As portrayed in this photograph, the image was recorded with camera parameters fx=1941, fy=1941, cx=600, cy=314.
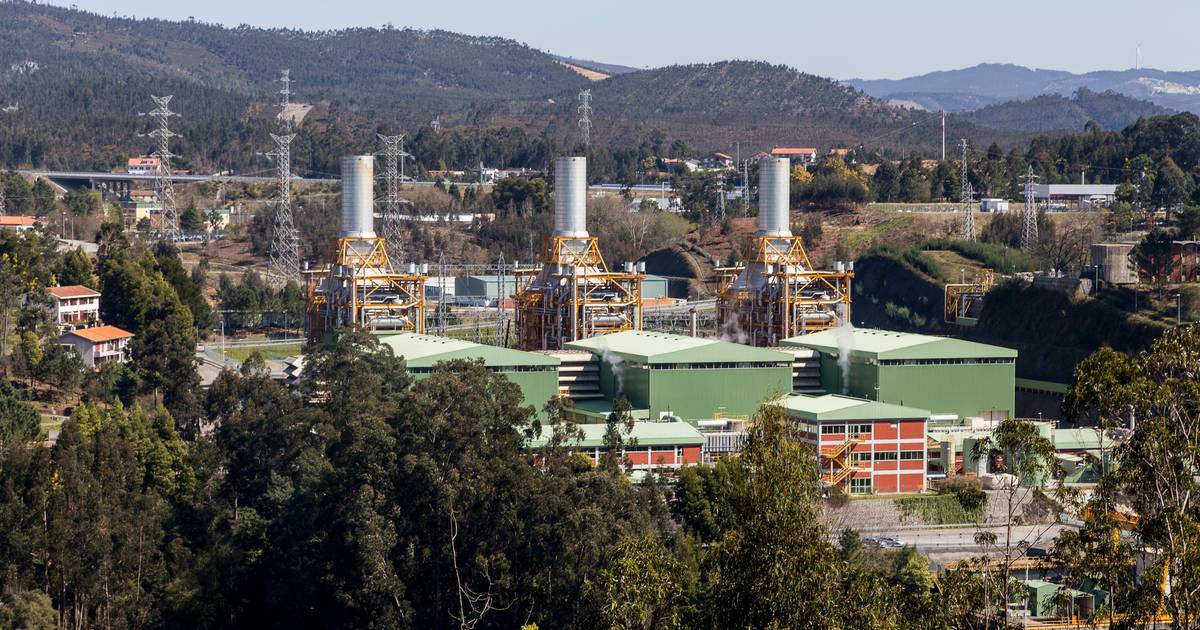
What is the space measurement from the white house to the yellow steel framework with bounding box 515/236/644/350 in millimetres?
11291

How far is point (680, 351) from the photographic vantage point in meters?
45.5

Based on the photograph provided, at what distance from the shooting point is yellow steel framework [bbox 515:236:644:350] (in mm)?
51844

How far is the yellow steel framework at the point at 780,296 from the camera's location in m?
53.6

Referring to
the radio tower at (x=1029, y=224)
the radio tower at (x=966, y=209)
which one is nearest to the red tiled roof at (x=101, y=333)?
the radio tower at (x=966, y=209)

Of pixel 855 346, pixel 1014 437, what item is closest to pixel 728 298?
pixel 855 346

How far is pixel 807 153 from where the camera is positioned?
433ft

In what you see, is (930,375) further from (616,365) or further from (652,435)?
(652,435)

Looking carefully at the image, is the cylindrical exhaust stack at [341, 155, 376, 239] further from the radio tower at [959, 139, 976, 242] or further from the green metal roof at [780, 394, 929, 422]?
the radio tower at [959, 139, 976, 242]

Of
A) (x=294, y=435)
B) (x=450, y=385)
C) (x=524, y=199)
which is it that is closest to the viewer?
(x=450, y=385)

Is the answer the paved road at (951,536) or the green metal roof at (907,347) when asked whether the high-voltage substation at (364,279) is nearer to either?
the green metal roof at (907,347)

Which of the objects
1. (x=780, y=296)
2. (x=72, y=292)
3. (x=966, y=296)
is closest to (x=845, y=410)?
(x=780, y=296)

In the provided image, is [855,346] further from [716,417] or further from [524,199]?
[524,199]

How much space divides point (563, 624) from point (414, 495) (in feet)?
12.0

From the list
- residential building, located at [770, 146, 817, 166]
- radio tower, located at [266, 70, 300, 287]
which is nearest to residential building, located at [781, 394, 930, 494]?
radio tower, located at [266, 70, 300, 287]
